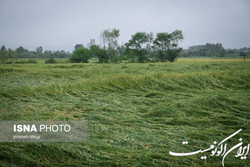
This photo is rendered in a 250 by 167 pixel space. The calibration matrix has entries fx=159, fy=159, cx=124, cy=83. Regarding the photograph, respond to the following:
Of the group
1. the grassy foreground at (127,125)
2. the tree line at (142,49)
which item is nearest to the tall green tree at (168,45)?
the tree line at (142,49)

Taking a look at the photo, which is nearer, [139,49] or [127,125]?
[127,125]

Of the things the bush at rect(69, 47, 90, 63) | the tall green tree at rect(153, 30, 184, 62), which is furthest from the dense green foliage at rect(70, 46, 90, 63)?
the tall green tree at rect(153, 30, 184, 62)

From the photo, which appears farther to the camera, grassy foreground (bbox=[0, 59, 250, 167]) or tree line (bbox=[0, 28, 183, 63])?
tree line (bbox=[0, 28, 183, 63])

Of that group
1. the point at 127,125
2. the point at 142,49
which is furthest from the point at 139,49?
the point at 127,125

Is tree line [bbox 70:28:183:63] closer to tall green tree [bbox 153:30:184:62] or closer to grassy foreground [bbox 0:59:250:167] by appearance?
tall green tree [bbox 153:30:184:62]

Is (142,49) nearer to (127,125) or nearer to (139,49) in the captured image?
(139,49)

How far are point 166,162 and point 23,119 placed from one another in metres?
2.65

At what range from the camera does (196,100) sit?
407 cm

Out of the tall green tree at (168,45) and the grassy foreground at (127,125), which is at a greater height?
the tall green tree at (168,45)

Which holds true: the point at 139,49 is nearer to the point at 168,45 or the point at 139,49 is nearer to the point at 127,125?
the point at 168,45

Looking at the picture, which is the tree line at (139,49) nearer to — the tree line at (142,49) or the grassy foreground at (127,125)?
the tree line at (142,49)

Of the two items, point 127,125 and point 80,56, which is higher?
point 80,56

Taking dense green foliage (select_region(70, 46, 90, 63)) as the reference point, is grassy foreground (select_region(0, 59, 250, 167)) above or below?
below

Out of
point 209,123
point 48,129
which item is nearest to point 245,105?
point 209,123
